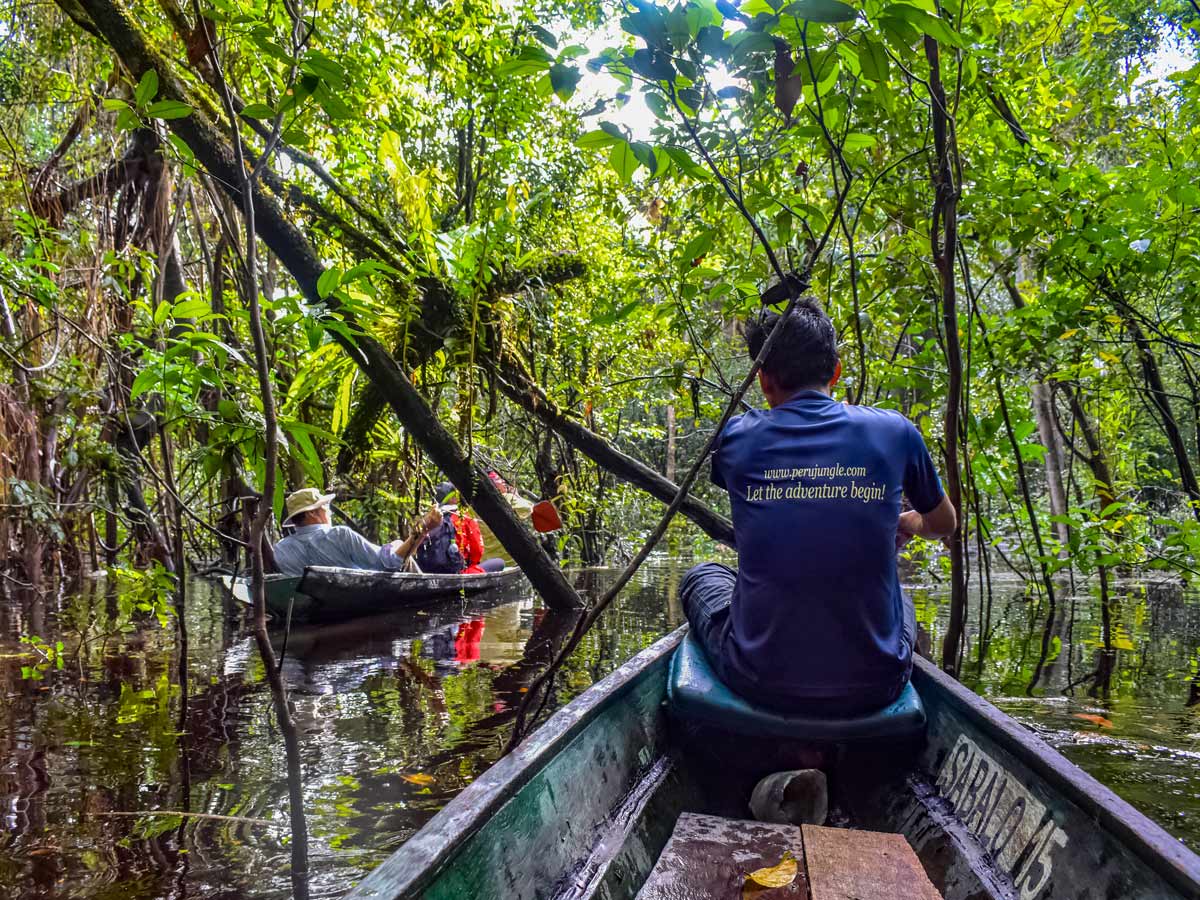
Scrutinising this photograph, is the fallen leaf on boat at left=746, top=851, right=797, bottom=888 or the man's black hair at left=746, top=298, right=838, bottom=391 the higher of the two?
the man's black hair at left=746, top=298, right=838, bottom=391

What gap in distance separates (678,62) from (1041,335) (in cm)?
401

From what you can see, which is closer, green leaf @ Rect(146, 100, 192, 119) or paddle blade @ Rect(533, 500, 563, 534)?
green leaf @ Rect(146, 100, 192, 119)

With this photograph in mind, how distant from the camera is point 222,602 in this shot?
10789 millimetres

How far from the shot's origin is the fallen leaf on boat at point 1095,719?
4.23m

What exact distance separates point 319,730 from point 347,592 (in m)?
3.24

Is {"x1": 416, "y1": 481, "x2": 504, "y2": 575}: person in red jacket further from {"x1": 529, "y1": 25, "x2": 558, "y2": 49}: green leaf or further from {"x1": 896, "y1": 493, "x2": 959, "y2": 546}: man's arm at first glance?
{"x1": 529, "y1": 25, "x2": 558, "y2": 49}: green leaf

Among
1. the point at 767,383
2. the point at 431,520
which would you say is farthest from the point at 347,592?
the point at 767,383

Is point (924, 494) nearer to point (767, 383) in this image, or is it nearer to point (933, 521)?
point (933, 521)

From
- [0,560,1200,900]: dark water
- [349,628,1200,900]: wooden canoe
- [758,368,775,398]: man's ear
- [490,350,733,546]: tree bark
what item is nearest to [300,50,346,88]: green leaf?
[758,368,775,398]: man's ear

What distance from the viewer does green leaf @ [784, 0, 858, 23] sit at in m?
1.91

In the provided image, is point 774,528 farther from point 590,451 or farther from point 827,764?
point 590,451

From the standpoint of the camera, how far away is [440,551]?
956cm

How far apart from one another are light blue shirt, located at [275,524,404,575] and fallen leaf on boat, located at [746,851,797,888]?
A: 6279mm

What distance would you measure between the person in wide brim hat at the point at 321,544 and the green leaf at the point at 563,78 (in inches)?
221
